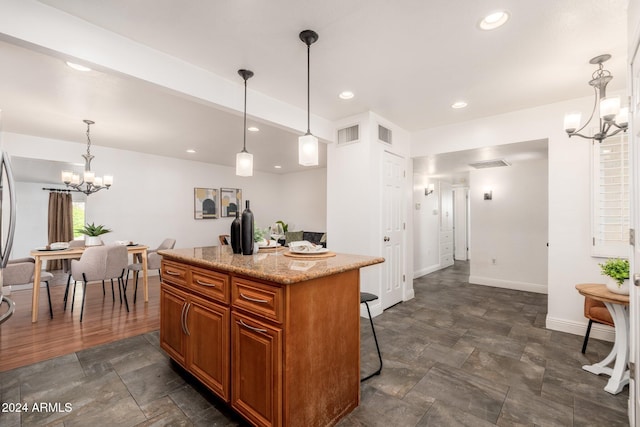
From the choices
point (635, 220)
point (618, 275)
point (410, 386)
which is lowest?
point (410, 386)

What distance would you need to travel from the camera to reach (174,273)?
2.24 meters

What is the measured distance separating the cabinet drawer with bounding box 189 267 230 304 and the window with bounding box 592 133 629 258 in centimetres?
375

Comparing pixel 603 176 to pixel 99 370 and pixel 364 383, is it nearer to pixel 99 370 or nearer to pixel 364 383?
pixel 364 383

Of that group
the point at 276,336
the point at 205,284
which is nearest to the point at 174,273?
the point at 205,284

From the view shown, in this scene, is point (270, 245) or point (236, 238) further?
point (270, 245)

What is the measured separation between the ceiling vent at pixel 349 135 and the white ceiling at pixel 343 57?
0.21 metres

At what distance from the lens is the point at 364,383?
215 centimetres

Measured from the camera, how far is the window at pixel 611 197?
9.39 feet

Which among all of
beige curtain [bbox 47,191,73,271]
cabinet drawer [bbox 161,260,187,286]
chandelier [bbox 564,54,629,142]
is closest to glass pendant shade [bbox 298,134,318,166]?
cabinet drawer [bbox 161,260,187,286]

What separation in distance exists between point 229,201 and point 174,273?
531cm

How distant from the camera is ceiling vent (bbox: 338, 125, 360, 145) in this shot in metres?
3.73

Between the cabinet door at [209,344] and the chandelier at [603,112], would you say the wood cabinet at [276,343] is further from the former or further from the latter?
the chandelier at [603,112]

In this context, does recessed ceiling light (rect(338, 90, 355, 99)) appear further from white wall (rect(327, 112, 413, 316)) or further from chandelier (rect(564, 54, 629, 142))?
chandelier (rect(564, 54, 629, 142))

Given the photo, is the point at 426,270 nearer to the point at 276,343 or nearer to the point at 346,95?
the point at 346,95
